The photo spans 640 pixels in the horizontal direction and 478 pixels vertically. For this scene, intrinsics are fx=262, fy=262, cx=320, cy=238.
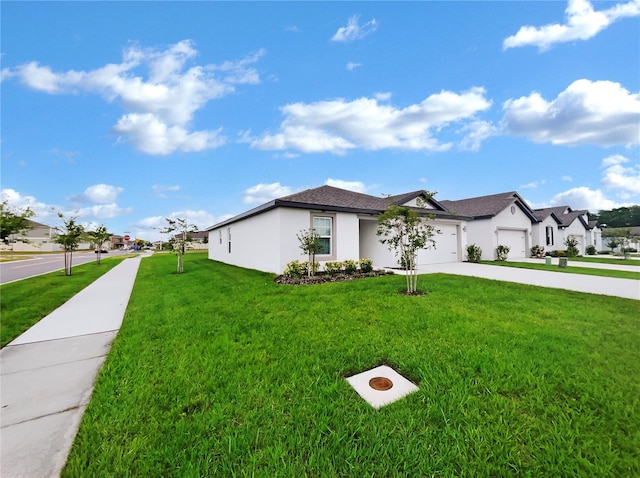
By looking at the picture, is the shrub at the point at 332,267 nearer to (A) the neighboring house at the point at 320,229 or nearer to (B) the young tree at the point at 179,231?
(A) the neighboring house at the point at 320,229

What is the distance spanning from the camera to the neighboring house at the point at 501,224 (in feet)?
Result: 57.6

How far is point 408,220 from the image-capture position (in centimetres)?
685

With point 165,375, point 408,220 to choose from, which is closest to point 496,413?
point 165,375

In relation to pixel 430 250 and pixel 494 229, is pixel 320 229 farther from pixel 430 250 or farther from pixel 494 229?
pixel 494 229

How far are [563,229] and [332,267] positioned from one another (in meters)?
27.5

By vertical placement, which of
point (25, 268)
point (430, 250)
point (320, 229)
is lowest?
point (25, 268)

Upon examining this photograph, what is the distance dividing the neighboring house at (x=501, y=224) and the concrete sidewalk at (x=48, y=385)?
1844 cm

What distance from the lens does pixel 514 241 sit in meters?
18.7

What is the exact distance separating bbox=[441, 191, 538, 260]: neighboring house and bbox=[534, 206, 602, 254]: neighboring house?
350 cm

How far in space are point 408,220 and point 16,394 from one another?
7142 millimetres

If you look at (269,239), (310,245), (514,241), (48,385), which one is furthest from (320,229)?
(514,241)

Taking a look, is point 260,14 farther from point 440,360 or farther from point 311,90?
point 440,360

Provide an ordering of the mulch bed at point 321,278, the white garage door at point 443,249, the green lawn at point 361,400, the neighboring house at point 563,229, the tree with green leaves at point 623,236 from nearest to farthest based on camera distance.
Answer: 1. the green lawn at point 361,400
2. the mulch bed at point 321,278
3. the white garage door at point 443,249
4. the neighboring house at point 563,229
5. the tree with green leaves at point 623,236

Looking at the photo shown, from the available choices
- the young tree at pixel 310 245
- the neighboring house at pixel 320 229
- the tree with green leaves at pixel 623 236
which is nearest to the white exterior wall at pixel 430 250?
the neighboring house at pixel 320 229
